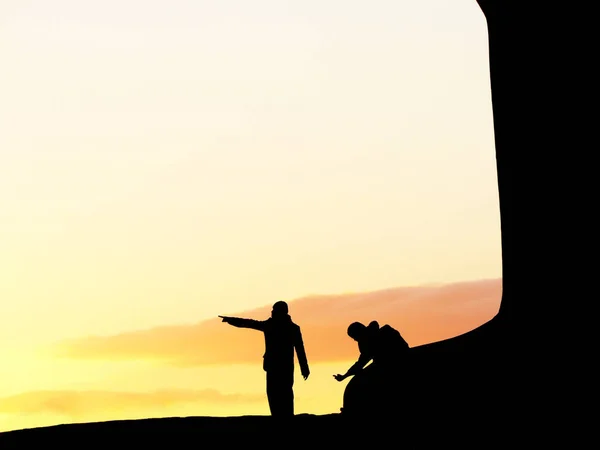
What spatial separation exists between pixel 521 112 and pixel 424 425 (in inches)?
143

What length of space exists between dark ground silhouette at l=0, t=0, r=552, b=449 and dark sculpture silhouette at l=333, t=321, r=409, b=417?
0.14 m

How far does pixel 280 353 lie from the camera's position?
14.5 metres

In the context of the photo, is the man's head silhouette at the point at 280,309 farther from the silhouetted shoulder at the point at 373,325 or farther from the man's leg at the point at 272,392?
the silhouetted shoulder at the point at 373,325

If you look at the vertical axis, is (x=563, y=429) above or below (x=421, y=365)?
below

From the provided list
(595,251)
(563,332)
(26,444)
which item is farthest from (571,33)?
(26,444)

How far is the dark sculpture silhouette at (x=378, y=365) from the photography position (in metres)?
12.4

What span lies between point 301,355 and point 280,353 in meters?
0.41

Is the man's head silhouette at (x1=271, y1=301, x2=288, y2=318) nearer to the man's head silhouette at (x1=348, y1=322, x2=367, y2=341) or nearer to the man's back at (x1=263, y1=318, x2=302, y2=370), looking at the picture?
the man's back at (x1=263, y1=318, x2=302, y2=370)

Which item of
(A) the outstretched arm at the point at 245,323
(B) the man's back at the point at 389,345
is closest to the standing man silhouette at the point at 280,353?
(A) the outstretched arm at the point at 245,323

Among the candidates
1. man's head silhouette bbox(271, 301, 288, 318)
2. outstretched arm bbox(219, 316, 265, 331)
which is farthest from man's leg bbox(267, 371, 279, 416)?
man's head silhouette bbox(271, 301, 288, 318)

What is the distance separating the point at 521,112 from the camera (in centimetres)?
1305

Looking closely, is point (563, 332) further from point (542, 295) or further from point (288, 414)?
point (288, 414)

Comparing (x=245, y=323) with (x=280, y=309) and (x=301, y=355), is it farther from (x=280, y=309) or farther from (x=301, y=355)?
(x=301, y=355)

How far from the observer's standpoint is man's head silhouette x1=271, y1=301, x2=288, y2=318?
14.3 meters
